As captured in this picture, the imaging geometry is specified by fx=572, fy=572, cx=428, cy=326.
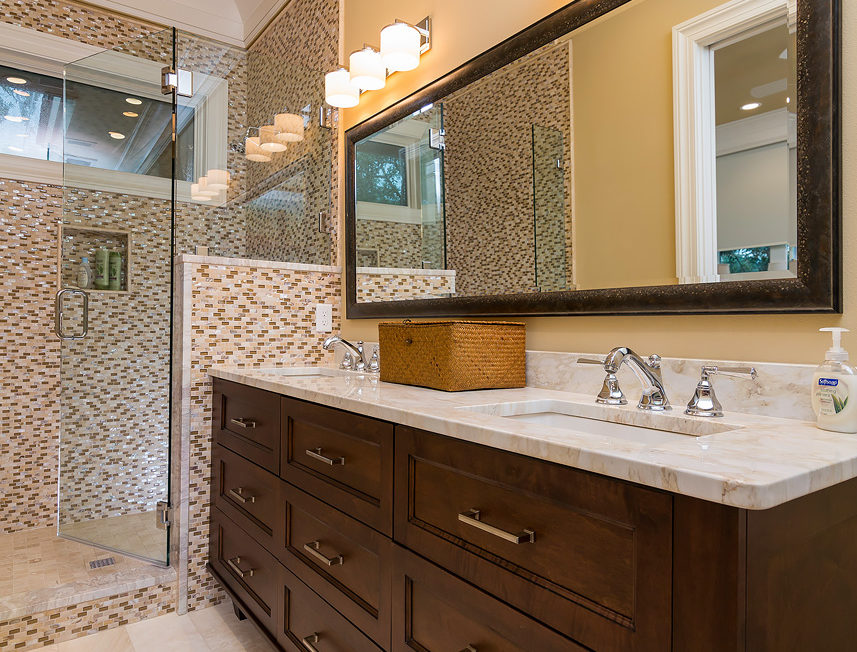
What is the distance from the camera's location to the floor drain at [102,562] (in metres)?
2.25

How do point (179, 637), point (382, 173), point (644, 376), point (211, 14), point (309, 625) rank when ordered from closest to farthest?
point (644, 376)
point (309, 625)
point (179, 637)
point (382, 173)
point (211, 14)

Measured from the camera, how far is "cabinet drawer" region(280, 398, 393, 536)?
1.18 meters

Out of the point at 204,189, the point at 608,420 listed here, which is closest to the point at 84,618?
the point at 204,189

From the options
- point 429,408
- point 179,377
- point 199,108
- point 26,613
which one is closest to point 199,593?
point 26,613

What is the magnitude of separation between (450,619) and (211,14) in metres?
3.48

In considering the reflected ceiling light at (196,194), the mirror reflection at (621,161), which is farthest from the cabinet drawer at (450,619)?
the reflected ceiling light at (196,194)

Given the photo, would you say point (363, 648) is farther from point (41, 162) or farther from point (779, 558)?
point (41, 162)

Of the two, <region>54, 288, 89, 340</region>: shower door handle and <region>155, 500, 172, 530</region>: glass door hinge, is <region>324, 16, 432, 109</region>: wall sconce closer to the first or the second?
<region>54, 288, 89, 340</region>: shower door handle

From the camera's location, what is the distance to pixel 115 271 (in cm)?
257

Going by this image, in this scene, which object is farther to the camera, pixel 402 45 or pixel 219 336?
pixel 219 336

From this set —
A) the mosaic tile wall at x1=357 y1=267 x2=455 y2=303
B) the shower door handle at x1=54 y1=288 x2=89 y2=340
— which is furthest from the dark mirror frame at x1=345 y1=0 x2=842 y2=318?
the shower door handle at x1=54 y1=288 x2=89 y2=340

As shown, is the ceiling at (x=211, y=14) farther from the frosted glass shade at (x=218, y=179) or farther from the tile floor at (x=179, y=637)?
the tile floor at (x=179, y=637)

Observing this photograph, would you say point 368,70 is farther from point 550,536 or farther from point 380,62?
point 550,536

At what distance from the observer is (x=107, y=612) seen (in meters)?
2.03
